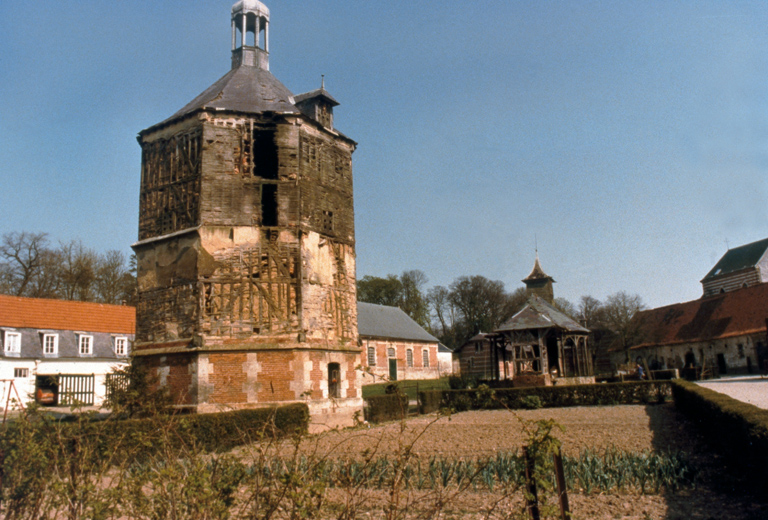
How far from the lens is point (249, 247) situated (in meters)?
17.1

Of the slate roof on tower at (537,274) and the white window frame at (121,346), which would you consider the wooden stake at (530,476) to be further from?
the slate roof on tower at (537,274)

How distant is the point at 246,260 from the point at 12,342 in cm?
1816

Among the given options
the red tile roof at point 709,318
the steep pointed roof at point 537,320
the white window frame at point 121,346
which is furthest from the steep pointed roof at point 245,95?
the red tile roof at point 709,318

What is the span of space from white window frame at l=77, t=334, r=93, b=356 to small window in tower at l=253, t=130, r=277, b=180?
18909mm

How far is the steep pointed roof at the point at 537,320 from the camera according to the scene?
26.3 m

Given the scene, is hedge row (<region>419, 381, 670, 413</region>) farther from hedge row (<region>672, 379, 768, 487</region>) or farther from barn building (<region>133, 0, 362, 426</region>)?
hedge row (<region>672, 379, 768, 487</region>)

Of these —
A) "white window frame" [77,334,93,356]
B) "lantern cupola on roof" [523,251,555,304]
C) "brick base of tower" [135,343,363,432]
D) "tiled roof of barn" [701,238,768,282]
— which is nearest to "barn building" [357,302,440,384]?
"lantern cupola on roof" [523,251,555,304]

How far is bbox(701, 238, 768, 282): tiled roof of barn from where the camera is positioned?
1747 inches

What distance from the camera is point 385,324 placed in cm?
4416

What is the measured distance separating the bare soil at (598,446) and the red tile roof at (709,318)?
727 inches

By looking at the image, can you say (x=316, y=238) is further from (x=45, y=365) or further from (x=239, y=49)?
(x=45, y=365)

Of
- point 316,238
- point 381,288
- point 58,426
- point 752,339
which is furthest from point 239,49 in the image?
point 381,288

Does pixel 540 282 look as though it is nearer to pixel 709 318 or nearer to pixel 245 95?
pixel 709 318

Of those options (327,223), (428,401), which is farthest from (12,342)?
(428,401)
